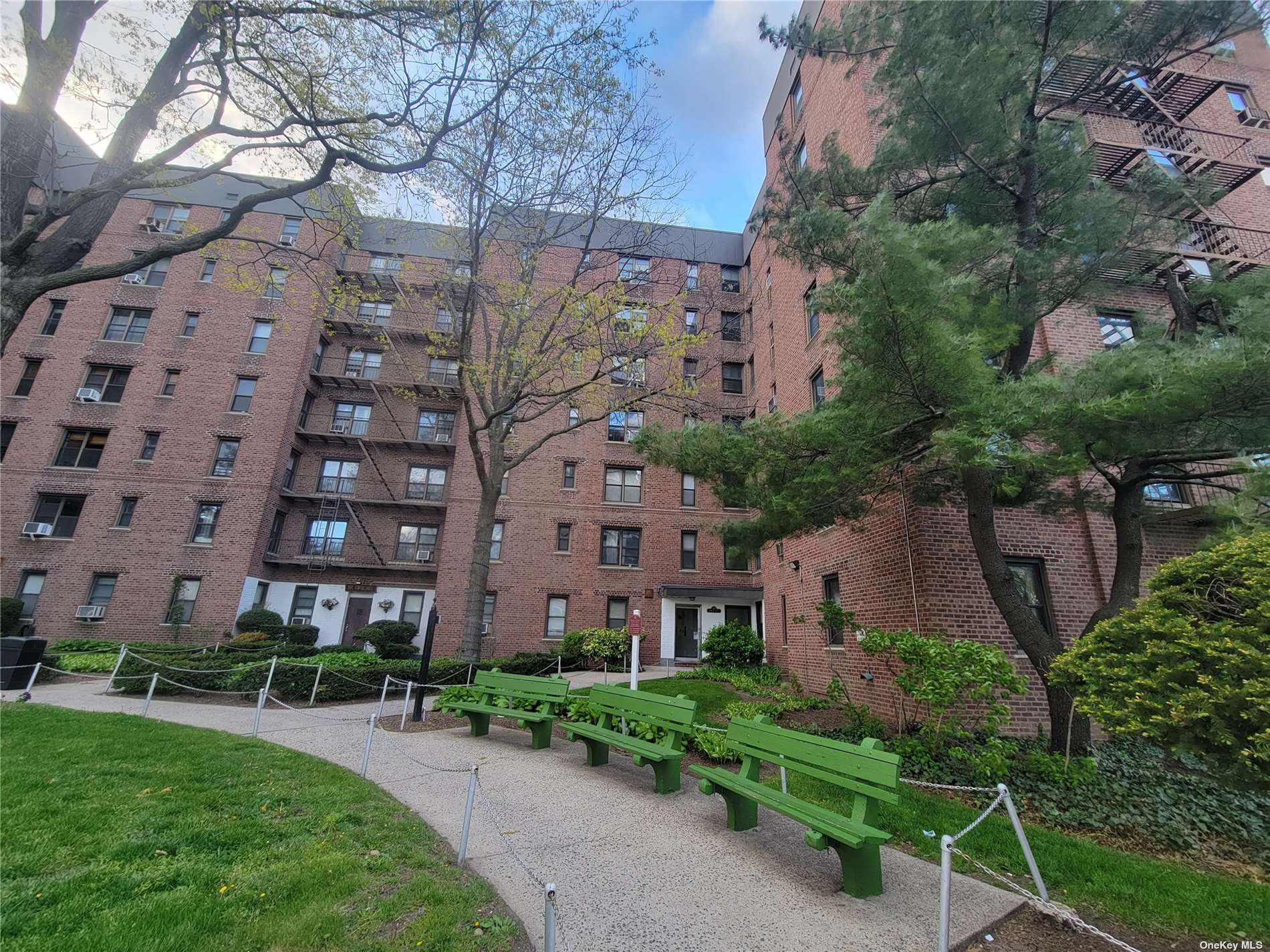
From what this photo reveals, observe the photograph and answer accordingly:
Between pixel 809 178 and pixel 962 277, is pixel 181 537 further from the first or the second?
pixel 962 277

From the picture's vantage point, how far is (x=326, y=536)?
2284 centimetres

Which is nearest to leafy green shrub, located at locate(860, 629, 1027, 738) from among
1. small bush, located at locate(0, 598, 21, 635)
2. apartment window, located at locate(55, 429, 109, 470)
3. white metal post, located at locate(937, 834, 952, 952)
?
white metal post, located at locate(937, 834, 952, 952)

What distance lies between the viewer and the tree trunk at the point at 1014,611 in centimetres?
673

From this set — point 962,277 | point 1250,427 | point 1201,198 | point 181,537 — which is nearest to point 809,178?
point 962,277

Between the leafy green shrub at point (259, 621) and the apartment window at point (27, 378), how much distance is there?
43.8 feet

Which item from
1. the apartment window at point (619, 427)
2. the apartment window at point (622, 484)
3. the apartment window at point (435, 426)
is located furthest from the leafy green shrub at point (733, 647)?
the apartment window at point (435, 426)

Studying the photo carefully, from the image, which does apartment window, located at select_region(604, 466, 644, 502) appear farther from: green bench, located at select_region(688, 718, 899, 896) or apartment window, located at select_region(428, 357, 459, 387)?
green bench, located at select_region(688, 718, 899, 896)

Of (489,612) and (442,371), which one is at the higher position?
(442,371)

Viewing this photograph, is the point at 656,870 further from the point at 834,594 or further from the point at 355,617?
the point at 355,617

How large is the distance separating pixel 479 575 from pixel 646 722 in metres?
7.21

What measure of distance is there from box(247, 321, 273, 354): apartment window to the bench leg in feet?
78.8

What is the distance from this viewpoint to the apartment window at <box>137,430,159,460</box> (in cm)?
2161

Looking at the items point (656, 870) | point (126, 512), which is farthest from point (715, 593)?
point (126, 512)

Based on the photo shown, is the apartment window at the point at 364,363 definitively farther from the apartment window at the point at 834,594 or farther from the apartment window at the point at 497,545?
the apartment window at the point at 834,594
